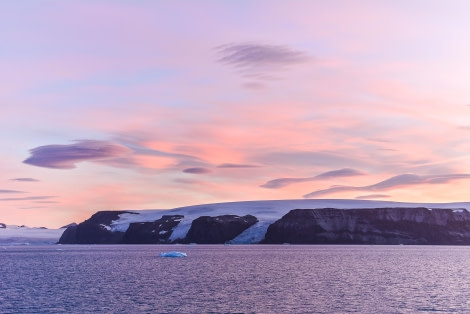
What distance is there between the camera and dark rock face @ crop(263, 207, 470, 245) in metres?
195

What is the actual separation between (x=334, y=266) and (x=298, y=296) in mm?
40127

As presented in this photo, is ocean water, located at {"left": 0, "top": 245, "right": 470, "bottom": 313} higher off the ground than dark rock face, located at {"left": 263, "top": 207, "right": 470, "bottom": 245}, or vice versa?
dark rock face, located at {"left": 263, "top": 207, "right": 470, "bottom": 245}

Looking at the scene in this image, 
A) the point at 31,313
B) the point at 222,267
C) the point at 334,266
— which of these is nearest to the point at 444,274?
the point at 334,266

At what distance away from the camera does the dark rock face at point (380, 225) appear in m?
195

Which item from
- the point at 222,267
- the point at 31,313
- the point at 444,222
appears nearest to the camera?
the point at 31,313

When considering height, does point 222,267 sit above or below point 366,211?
below

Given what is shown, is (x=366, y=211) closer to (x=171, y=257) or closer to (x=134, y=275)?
(x=171, y=257)

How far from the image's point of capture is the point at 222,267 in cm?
9375

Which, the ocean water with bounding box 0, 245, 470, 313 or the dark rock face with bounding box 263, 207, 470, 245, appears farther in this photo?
the dark rock face with bounding box 263, 207, 470, 245

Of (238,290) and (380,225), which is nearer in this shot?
(238,290)

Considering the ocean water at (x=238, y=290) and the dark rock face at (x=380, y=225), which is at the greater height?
the dark rock face at (x=380, y=225)

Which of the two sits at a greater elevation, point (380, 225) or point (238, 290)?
point (380, 225)

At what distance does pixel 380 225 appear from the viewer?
196625 millimetres

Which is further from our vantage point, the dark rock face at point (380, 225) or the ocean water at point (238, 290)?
the dark rock face at point (380, 225)
